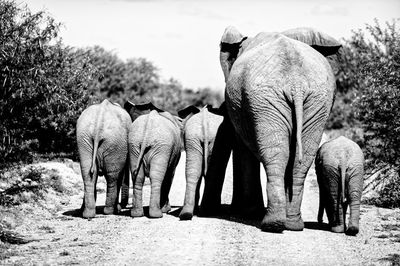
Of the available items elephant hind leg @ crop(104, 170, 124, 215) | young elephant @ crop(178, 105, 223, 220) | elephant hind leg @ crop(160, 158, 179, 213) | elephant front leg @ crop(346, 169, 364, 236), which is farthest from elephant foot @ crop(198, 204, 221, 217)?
elephant front leg @ crop(346, 169, 364, 236)

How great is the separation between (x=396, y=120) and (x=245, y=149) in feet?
12.5

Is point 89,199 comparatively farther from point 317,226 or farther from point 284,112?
point 317,226

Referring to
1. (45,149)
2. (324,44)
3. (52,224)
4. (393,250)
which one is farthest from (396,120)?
(45,149)

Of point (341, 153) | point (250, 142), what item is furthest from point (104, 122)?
point (341, 153)

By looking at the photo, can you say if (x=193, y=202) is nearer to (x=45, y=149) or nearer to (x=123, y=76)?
(x=45, y=149)

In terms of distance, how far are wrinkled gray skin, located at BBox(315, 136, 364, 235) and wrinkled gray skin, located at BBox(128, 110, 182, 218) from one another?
276 centimetres

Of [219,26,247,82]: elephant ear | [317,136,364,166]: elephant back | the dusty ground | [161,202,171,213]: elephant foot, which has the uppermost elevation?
[219,26,247,82]: elephant ear

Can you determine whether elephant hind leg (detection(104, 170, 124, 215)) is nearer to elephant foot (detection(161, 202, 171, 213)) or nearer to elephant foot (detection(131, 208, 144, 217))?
elephant foot (detection(131, 208, 144, 217))

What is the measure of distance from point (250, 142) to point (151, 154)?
5.74 feet

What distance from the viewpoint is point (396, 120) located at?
1605cm

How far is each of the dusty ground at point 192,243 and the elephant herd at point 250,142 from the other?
1.48 ft

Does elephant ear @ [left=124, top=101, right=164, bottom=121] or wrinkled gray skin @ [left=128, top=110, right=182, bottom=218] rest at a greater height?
elephant ear @ [left=124, top=101, right=164, bottom=121]

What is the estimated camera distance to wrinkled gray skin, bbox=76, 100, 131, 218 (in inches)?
532

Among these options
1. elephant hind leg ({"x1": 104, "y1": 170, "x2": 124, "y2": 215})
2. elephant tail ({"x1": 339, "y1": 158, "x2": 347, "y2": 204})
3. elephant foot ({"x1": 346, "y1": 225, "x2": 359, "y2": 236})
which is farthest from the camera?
elephant hind leg ({"x1": 104, "y1": 170, "x2": 124, "y2": 215})
